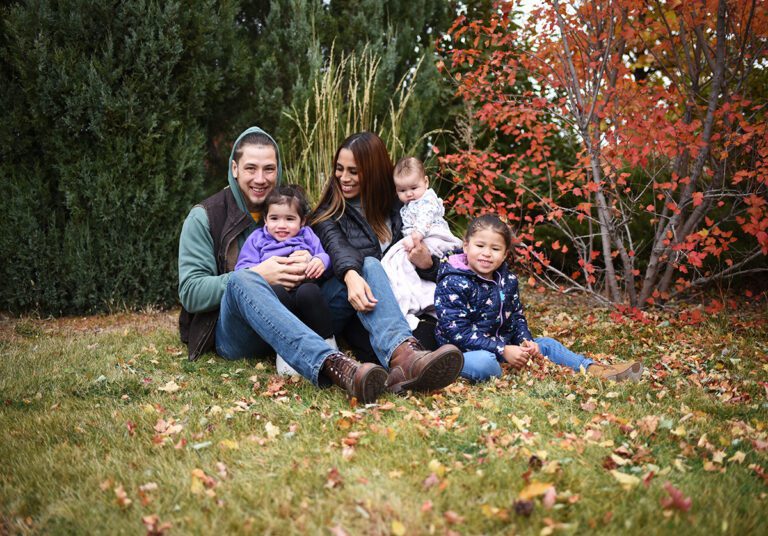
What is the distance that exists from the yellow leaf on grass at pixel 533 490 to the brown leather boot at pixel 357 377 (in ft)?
2.96

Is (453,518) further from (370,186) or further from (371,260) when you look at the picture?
(370,186)

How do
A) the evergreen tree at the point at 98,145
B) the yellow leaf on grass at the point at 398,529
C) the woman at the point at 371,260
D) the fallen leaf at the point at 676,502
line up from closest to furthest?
the yellow leaf on grass at the point at 398,529 → the fallen leaf at the point at 676,502 → the woman at the point at 371,260 → the evergreen tree at the point at 98,145

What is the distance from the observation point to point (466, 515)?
1714 millimetres

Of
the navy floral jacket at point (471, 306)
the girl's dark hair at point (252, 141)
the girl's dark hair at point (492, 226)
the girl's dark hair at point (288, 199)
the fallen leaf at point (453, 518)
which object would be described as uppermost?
the girl's dark hair at point (252, 141)

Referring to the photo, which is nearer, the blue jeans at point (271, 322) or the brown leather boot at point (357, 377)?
Result: the brown leather boot at point (357, 377)

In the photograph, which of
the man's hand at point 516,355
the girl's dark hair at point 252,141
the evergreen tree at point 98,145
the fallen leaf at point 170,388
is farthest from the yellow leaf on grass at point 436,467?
the evergreen tree at point 98,145

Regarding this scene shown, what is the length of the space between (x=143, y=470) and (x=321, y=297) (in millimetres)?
1240

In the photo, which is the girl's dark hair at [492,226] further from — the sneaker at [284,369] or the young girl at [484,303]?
the sneaker at [284,369]

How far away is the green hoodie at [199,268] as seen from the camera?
3051mm

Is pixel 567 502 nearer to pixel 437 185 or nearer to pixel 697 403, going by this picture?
pixel 697 403

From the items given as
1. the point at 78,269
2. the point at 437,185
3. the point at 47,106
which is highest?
the point at 47,106

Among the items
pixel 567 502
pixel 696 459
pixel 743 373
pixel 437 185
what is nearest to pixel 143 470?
pixel 567 502

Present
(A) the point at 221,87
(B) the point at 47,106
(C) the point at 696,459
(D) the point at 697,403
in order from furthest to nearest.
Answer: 1. (A) the point at 221,87
2. (B) the point at 47,106
3. (D) the point at 697,403
4. (C) the point at 696,459

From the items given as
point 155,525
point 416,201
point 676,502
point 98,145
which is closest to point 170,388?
point 155,525
